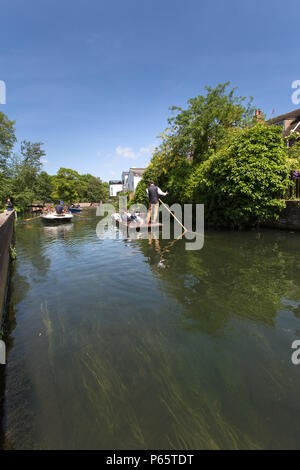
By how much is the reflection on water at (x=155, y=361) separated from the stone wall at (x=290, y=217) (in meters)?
6.17

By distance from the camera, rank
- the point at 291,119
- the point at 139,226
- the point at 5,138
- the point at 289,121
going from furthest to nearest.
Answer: the point at 5,138 < the point at 291,119 < the point at 289,121 < the point at 139,226

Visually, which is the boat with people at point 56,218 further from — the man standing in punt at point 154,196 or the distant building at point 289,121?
the distant building at point 289,121

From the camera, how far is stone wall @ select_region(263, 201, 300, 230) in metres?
10.1

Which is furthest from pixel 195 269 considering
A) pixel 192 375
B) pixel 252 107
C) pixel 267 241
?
pixel 252 107

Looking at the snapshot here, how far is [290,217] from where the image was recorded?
1041 cm

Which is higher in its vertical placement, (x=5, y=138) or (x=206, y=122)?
(x=5, y=138)

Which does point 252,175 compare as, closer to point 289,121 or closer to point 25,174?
point 289,121

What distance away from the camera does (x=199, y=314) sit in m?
3.39

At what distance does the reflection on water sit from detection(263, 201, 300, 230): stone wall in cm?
617

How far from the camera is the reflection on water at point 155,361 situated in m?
1.72

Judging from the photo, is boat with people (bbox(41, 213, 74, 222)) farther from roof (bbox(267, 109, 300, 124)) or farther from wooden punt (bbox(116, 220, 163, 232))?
roof (bbox(267, 109, 300, 124))

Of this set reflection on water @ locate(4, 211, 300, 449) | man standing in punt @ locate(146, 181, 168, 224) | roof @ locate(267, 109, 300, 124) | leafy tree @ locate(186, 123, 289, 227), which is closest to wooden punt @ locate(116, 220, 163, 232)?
man standing in punt @ locate(146, 181, 168, 224)

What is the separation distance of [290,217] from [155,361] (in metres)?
10.5

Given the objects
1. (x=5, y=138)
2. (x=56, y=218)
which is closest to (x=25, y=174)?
(x=5, y=138)
